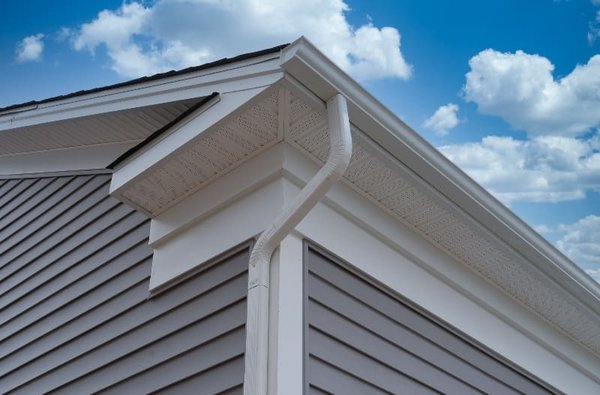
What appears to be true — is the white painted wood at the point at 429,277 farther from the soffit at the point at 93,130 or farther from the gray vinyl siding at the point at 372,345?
the soffit at the point at 93,130

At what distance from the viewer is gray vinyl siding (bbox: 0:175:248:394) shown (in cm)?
252

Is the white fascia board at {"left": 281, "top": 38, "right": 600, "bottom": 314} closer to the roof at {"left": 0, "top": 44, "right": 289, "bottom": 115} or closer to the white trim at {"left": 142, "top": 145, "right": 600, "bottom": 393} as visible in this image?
the roof at {"left": 0, "top": 44, "right": 289, "bottom": 115}

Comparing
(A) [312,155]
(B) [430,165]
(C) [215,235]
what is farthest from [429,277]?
(C) [215,235]

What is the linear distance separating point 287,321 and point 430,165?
1.03m

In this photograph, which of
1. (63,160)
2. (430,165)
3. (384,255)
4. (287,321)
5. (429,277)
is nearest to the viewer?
(287,321)

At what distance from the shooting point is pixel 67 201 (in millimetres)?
4164

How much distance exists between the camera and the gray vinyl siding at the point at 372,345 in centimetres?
239

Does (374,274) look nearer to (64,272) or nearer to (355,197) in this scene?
(355,197)

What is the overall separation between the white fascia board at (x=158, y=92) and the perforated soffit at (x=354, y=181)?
0.40 feet

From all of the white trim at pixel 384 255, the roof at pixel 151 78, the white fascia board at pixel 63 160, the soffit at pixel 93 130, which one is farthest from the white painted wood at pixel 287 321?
the white fascia board at pixel 63 160

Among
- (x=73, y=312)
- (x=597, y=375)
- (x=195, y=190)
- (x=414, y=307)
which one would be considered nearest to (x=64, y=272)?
(x=73, y=312)

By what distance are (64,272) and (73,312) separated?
390mm

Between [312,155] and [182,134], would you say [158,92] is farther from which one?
[312,155]

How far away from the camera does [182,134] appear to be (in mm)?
2645
